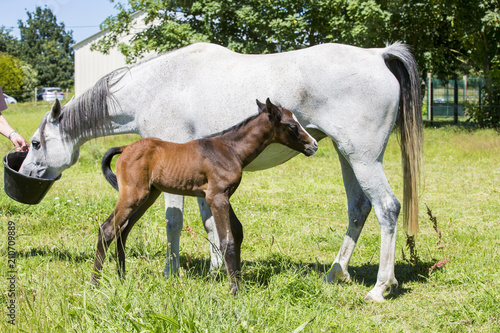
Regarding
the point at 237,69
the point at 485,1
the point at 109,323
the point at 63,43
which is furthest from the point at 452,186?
the point at 63,43

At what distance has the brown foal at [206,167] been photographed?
3664 millimetres

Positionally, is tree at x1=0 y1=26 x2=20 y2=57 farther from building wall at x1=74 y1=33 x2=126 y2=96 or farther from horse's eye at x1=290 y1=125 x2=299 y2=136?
horse's eye at x1=290 y1=125 x2=299 y2=136

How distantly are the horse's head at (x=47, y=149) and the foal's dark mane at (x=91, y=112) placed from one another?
0.03m

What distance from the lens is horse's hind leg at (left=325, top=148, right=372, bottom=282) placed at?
14.6 feet

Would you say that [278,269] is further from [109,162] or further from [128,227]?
[109,162]

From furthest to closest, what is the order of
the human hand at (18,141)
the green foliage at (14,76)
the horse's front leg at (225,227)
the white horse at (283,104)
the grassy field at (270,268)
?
1. the green foliage at (14,76)
2. the human hand at (18,141)
3. the white horse at (283,104)
4. the horse's front leg at (225,227)
5. the grassy field at (270,268)

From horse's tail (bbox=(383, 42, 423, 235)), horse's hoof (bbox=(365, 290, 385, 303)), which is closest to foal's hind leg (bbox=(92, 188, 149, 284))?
horse's hoof (bbox=(365, 290, 385, 303))

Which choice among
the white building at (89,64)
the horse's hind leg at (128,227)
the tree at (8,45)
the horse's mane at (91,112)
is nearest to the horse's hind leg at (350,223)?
the horse's hind leg at (128,227)

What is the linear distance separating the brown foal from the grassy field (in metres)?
0.35

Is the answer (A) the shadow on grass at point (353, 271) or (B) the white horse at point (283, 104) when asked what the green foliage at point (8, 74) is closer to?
(B) the white horse at point (283, 104)

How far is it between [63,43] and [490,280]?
60324mm

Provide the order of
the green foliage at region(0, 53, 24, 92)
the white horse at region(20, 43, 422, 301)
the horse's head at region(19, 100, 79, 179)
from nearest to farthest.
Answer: the white horse at region(20, 43, 422, 301) → the horse's head at region(19, 100, 79, 179) → the green foliage at region(0, 53, 24, 92)

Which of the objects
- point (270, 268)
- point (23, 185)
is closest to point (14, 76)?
point (23, 185)

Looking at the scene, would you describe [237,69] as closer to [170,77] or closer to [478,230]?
[170,77]
